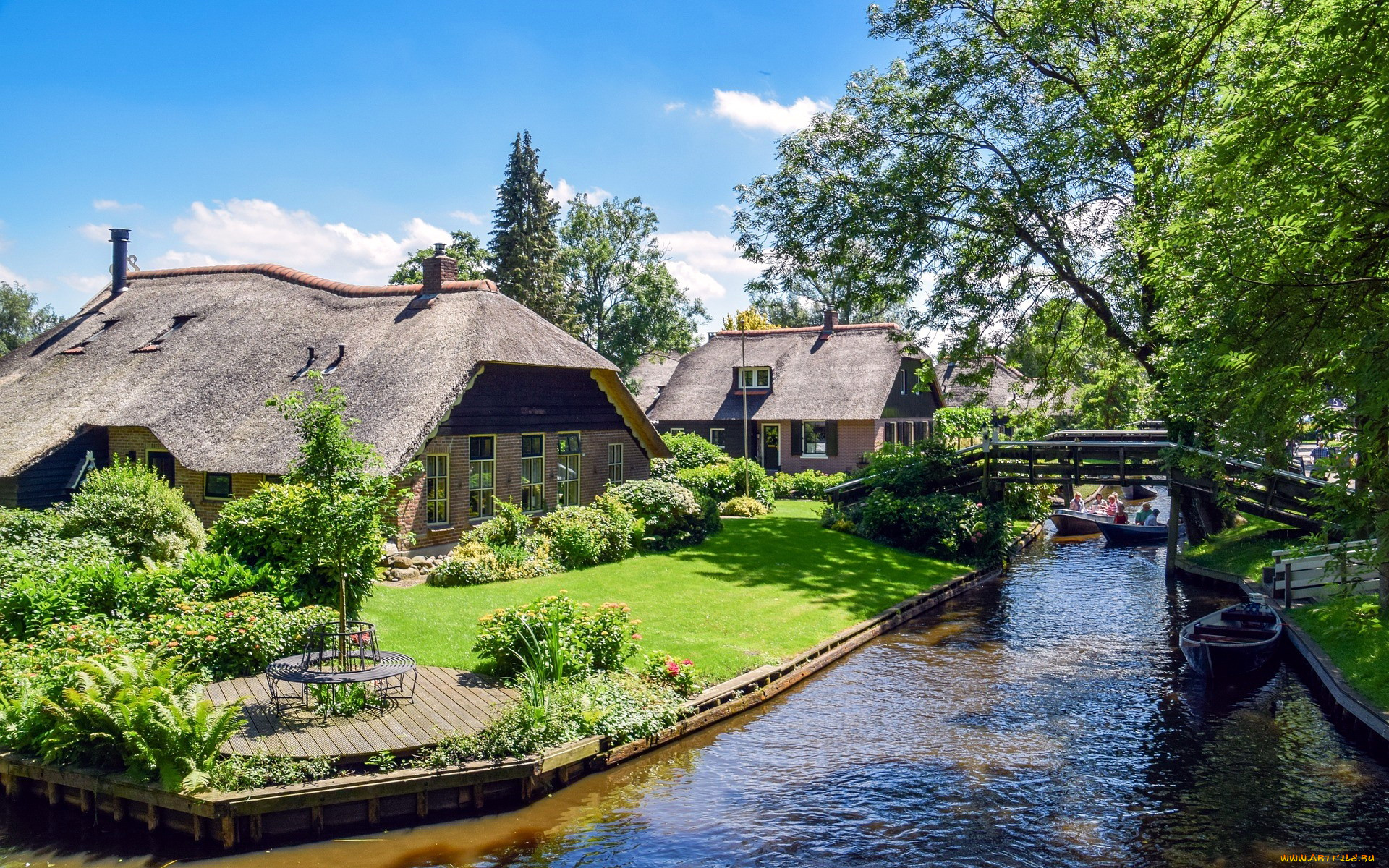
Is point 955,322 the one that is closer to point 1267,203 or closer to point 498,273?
point 1267,203

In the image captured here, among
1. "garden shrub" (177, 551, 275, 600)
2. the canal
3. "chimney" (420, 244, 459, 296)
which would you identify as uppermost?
"chimney" (420, 244, 459, 296)

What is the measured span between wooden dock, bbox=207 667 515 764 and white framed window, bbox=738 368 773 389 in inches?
1321

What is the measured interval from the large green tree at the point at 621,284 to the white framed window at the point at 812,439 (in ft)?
37.7

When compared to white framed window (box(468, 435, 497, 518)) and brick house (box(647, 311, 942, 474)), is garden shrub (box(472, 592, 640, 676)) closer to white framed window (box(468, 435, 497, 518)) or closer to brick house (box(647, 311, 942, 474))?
white framed window (box(468, 435, 497, 518))

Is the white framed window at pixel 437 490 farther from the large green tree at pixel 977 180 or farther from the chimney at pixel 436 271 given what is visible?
the large green tree at pixel 977 180

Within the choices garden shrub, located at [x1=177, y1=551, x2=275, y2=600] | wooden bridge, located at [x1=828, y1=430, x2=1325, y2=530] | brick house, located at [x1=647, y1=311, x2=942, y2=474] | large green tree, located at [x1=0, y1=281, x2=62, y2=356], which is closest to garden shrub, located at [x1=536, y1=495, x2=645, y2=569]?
garden shrub, located at [x1=177, y1=551, x2=275, y2=600]

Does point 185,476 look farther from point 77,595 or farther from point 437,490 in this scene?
point 77,595

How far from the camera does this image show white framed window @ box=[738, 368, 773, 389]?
4578 cm

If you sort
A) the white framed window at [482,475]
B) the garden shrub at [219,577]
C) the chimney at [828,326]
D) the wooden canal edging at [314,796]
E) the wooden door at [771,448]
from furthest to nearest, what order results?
the chimney at [828,326]
the wooden door at [771,448]
the white framed window at [482,475]
the garden shrub at [219,577]
the wooden canal edging at [314,796]

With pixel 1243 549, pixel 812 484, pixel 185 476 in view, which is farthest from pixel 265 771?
pixel 812 484

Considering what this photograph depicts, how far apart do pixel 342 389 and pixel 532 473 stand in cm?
549

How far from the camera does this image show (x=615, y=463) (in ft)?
93.7

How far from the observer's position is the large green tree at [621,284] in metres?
51.4

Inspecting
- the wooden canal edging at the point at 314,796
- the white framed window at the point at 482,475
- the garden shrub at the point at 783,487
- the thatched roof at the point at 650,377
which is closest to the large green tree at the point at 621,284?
the thatched roof at the point at 650,377
